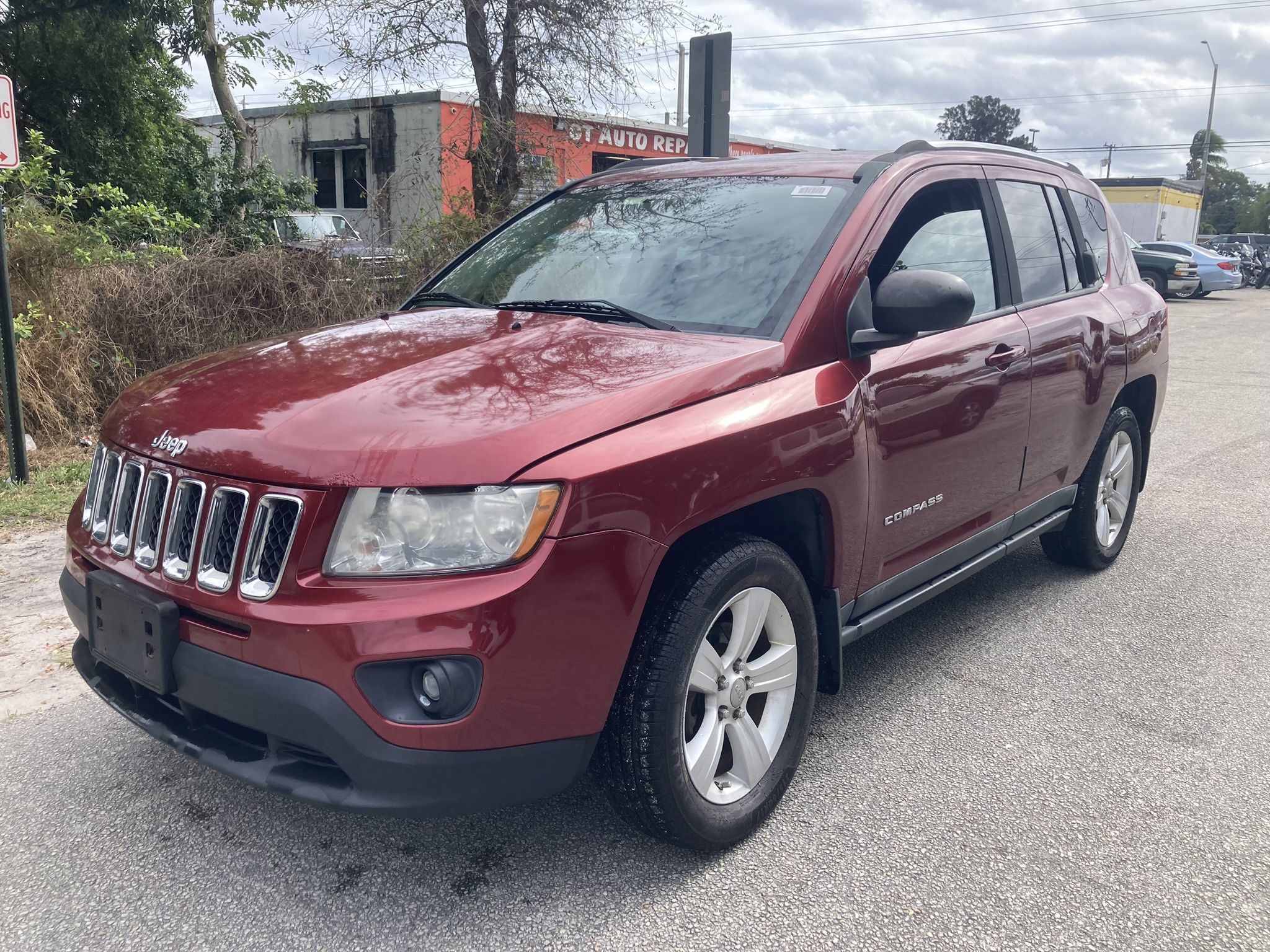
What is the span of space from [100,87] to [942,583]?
15.8 meters

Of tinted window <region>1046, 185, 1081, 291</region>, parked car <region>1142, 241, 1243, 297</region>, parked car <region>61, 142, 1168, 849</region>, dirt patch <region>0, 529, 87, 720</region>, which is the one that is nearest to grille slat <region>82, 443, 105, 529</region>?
parked car <region>61, 142, 1168, 849</region>

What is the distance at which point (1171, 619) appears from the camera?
14.7 ft

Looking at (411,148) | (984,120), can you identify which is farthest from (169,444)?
(984,120)

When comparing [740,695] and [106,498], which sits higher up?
[106,498]

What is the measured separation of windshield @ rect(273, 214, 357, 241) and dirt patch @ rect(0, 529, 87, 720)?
415cm

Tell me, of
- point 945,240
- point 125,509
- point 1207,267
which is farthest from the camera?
point 1207,267

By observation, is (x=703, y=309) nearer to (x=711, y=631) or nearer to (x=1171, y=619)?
Answer: (x=711, y=631)

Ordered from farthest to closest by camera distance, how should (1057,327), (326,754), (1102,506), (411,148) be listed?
1. (411,148)
2. (1102,506)
3. (1057,327)
4. (326,754)

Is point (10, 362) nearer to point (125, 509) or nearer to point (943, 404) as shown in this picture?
point (125, 509)

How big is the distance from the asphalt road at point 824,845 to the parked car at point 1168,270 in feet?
79.6

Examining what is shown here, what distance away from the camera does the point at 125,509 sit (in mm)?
2641

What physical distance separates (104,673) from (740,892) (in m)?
1.73

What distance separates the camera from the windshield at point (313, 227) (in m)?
8.89

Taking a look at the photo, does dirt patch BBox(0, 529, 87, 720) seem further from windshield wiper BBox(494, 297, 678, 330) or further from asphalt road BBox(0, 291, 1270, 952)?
windshield wiper BBox(494, 297, 678, 330)
